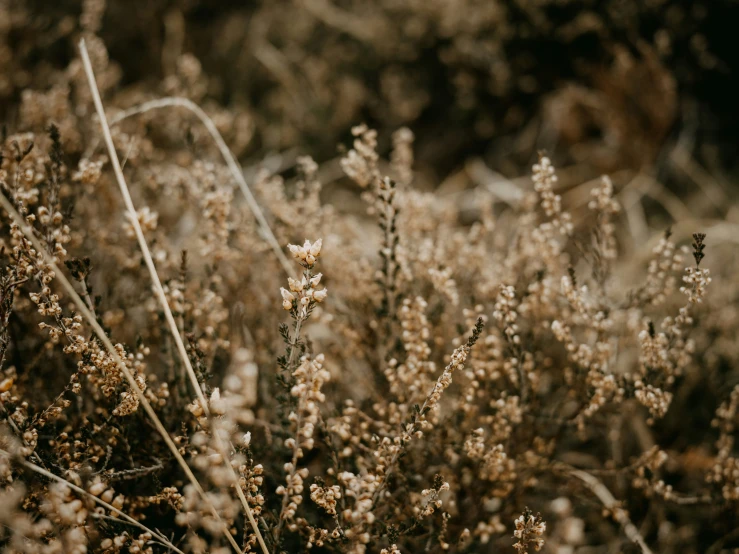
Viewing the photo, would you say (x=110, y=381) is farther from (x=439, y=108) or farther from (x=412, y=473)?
(x=439, y=108)

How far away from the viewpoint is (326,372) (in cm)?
84

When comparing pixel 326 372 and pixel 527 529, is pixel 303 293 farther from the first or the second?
pixel 527 529

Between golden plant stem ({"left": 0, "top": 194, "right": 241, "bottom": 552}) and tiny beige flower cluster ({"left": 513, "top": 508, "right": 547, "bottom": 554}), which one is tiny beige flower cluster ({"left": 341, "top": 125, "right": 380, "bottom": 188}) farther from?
tiny beige flower cluster ({"left": 513, "top": 508, "right": 547, "bottom": 554})

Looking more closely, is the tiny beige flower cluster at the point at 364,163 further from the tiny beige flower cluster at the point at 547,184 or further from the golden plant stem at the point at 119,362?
the golden plant stem at the point at 119,362

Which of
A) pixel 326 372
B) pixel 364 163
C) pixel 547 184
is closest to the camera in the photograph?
pixel 326 372

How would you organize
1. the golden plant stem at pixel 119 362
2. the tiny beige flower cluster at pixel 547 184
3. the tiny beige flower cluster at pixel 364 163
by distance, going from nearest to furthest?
the golden plant stem at pixel 119 362, the tiny beige flower cluster at pixel 547 184, the tiny beige flower cluster at pixel 364 163

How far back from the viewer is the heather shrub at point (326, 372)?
34.8 inches

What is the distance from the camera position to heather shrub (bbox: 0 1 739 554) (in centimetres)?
88

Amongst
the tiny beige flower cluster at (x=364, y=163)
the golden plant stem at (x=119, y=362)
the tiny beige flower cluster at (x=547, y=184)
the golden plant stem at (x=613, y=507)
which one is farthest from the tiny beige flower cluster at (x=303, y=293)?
the golden plant stem at (x=613, y=507)

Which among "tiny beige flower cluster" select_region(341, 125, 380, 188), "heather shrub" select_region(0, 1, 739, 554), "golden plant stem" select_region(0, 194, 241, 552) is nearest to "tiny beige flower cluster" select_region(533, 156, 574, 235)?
"heather shrub" select_region(0, 1, 739, 554)

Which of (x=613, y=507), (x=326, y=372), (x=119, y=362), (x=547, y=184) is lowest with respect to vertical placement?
(x=119, y=362)

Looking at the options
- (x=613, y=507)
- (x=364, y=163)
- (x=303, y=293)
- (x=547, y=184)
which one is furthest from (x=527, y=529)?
(x=364, y=163)

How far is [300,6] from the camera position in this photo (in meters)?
2.84

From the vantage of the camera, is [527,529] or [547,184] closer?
[527,529]
